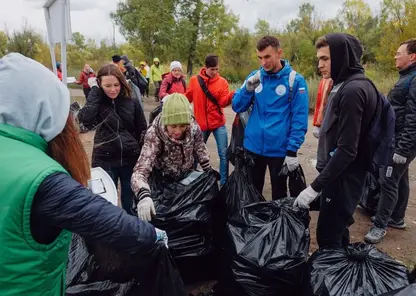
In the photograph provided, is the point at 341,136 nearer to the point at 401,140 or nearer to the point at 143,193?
the point at 143,193

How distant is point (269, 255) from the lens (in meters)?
1.76

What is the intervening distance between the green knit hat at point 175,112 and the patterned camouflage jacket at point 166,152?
81mm

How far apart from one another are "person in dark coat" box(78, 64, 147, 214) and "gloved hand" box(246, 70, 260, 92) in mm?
931

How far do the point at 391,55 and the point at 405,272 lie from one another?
12794 mm

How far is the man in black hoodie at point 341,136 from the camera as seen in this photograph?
1.68 meters

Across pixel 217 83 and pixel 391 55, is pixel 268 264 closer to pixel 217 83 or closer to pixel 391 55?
pixel 217 83

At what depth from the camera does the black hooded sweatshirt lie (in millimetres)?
1667

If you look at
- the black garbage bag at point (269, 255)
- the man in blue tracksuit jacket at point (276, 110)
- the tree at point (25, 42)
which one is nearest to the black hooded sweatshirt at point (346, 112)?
the black garbage bag at point (269, 255)

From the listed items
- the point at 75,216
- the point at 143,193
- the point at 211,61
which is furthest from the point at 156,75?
the point at 75,216

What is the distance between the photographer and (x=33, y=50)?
13.9m

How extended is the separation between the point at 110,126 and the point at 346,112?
1.75 m

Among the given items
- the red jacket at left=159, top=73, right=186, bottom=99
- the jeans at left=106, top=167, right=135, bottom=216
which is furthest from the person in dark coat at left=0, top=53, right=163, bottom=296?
the red jacket at left=159, top=73, right=186, bottom=99

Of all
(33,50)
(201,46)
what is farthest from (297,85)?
(201,46)

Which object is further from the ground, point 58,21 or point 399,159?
point 58,21
